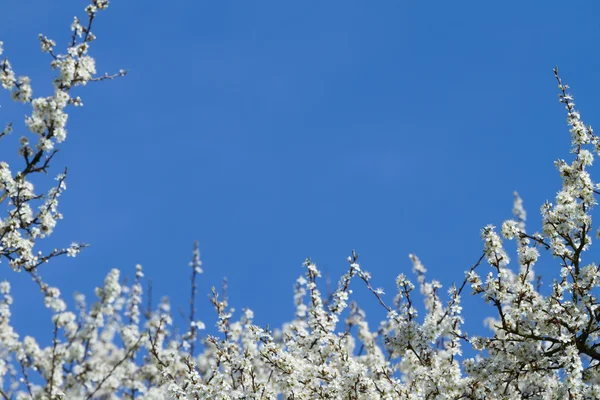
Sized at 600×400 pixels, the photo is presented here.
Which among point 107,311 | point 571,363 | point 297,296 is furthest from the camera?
point 297,296

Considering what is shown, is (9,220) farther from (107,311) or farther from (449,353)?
(449,353)

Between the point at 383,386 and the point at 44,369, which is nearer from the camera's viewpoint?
the point at 383,386

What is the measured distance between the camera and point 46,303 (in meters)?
16.1

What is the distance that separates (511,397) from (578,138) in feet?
11.4

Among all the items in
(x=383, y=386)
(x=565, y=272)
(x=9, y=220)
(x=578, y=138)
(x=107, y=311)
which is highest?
(x=107, y=311)

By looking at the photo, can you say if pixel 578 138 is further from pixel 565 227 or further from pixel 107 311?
pixel 107 311

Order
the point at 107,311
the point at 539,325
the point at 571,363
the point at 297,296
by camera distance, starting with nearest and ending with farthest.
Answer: the point at 571,363 → the point at 539,325 → the point at 107,311 → the point at 297,296

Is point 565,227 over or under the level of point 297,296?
under

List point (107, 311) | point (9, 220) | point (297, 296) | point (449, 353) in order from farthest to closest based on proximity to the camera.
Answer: point (297, 296)
point (107, 311)
point (9, 220)
point (449, 353)

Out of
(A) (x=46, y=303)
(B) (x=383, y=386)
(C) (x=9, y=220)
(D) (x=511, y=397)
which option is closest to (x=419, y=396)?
(B) (x=383, y=386)

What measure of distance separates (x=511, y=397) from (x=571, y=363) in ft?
3.95

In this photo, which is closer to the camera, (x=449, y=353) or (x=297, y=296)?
(x=449, y=353)

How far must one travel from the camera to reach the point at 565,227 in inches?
351

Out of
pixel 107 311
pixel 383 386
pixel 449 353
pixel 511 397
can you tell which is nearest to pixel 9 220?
pixel 107 311
